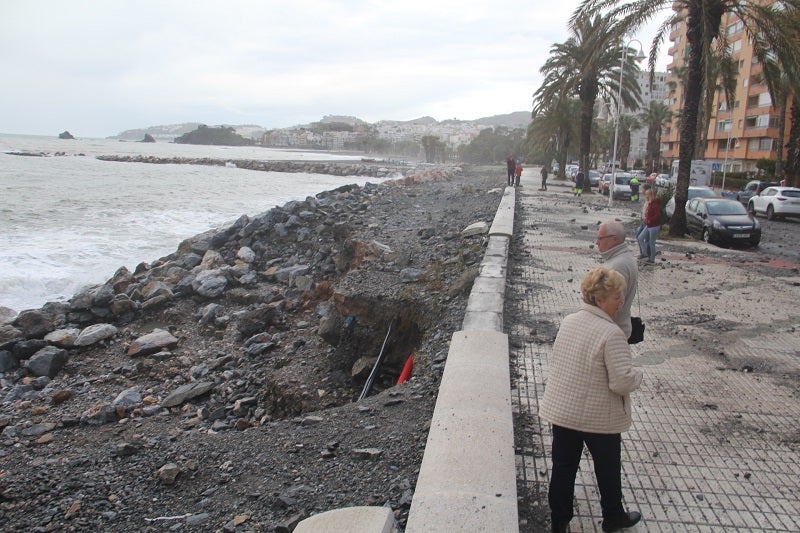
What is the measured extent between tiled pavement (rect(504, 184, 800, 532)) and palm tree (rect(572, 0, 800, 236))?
6.01m

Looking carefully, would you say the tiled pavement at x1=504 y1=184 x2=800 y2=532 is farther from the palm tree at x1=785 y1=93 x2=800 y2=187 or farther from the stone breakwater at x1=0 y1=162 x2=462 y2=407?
the palm tree at x1=785 y1=93 x2=800 y2=187

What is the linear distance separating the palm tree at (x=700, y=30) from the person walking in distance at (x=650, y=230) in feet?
15.2

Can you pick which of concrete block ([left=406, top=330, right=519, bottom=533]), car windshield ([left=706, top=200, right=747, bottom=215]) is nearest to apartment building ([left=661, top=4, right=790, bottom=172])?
car windshield ([left=706, top=200, right=747, bottom=215])

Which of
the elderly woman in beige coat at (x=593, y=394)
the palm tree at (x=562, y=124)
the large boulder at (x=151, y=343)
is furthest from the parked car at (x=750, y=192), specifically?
the elderly woman in beige coat at (x=593, y=394)

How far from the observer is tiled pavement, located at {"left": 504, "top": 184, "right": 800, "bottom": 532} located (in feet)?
11.6

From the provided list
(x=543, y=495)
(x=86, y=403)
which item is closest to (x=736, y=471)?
(x=543, y=495)

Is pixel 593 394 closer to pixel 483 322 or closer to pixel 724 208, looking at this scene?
pixel 483 322

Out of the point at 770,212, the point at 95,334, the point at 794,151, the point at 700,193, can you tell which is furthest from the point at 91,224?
the point at 794,151

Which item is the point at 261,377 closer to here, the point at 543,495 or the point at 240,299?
the point at 240,299

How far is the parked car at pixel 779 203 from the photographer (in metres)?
23.7

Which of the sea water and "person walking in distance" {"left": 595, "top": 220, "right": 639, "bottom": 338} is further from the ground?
"person walking in distance" {"left": 595, "top": 220, "right": 639, "bottom": 338}

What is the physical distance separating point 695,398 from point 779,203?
23418 millimetres

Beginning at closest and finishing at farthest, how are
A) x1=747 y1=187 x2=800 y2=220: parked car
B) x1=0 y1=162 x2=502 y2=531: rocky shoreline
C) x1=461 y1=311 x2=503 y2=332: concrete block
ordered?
x1=0 y1=162 x2=502 y2=531: rocky shoreline, x1=461 y1=311 x2=503 y2=332: concrete block, x1=747 y1=187 x2=800 y2=220: parked car

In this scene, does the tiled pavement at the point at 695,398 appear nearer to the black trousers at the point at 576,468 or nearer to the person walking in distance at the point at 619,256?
the black trousers at the point at 576,468
